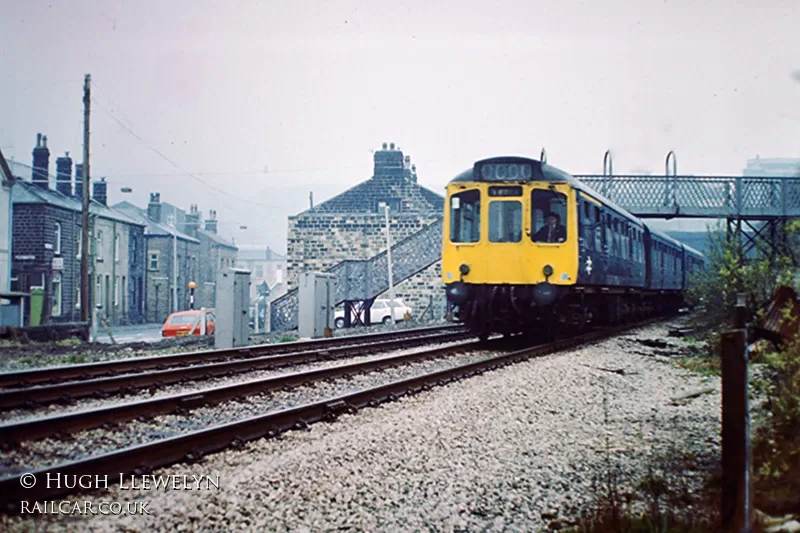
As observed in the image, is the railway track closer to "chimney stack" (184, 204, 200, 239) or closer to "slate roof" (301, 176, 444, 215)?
"slate roof" (301, 176, 444, 215)

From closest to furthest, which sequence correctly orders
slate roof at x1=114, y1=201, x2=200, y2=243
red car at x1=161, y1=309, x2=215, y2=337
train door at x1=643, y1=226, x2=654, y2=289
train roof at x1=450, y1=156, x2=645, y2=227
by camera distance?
train roof at x1=450, y1=156, x2=645, y2=227 → train door at x1=643, y1=226, x2=654, y2=289 → red car at x1=161, y1=309, x2=215, y2=337 → slate roof at x1=114, y1=201, x2=200, y2=243

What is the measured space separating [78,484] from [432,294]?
1264 inches

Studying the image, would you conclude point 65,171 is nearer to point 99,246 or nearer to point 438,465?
point 99,246

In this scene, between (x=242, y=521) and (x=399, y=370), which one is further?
(x=399, y=370)

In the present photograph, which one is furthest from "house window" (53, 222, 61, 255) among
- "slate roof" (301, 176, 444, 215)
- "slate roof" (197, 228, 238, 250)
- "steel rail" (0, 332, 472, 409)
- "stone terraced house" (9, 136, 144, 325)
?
"steel rail" (0, 332, 472, 409)

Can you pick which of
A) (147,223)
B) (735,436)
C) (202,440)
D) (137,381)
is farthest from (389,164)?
(735,436)

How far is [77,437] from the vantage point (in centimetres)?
565

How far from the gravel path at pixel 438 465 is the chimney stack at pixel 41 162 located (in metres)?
30.9

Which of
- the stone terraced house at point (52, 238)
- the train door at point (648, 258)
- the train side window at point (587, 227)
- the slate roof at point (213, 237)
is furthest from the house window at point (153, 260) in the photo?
the train side window at point (587, 227)

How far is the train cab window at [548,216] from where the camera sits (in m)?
12.5

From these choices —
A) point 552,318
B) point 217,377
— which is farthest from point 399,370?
point 552,318

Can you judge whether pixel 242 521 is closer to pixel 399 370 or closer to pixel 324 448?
pixel 324 448

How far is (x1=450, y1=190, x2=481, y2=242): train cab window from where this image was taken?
12.9m

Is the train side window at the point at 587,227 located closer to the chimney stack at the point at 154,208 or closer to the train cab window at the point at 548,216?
the train cab window at the point at 548,216
